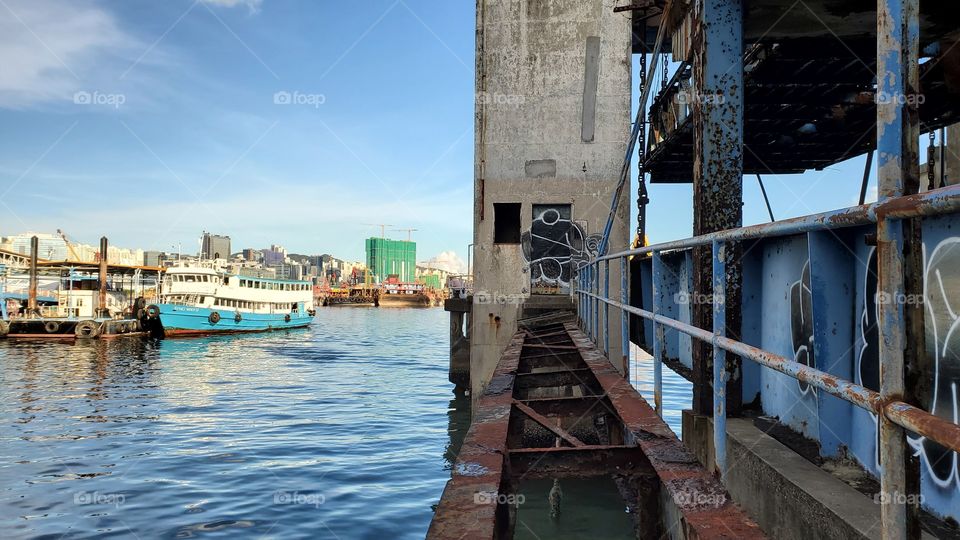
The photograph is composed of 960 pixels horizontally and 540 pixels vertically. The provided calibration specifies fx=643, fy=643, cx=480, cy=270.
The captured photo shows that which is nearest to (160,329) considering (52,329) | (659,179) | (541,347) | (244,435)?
(52,329)

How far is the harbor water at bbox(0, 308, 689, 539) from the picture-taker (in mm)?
10570

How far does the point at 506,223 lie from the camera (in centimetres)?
1650

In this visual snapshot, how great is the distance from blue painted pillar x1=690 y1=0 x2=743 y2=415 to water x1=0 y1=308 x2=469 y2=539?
22.3 feet

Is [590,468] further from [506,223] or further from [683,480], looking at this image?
[506,223]

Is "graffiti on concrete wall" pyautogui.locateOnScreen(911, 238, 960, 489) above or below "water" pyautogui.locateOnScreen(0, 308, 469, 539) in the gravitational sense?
above

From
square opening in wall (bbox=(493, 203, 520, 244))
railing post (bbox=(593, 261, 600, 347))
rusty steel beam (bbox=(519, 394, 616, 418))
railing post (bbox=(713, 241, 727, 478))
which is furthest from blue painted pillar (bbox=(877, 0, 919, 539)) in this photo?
square opening in wall (bbox=(493, 203, 520, 244))

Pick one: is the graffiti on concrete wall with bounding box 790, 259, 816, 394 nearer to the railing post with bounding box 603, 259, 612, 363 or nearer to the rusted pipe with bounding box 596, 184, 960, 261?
the rusted pipe with bounding box 596, 184, 960, 261

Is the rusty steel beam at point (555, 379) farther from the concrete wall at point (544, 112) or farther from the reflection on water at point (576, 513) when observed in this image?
the concrete wall at point (544, 112)

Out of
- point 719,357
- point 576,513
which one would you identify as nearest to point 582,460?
point 719,357

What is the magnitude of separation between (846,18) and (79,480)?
583 inches

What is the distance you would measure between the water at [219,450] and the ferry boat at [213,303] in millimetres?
14963

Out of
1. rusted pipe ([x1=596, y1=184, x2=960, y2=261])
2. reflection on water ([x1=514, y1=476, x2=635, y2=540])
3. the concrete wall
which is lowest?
reflection on water ([x1=514, y1=476, x2=635, y2=540])

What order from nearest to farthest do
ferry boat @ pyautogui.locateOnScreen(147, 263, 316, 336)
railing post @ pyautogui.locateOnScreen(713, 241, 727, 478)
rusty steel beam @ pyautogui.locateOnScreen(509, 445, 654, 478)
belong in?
railing post @ pyautogui.locateOnScreen(713, 241, 727, 478)
rusty steel beam @ pyautogui.locateOnScreen(509, 445, 654, 478)
ferry boat @ pyautogui.locateOnScreen(147, 263, 316, 336)

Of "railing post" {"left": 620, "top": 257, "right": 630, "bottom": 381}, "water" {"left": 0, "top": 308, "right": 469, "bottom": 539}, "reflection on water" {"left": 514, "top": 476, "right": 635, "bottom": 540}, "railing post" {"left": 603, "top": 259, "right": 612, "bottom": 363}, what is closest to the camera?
"railing post" {"left": 620, "top": 257, "right": 630, "bottom": 381}
